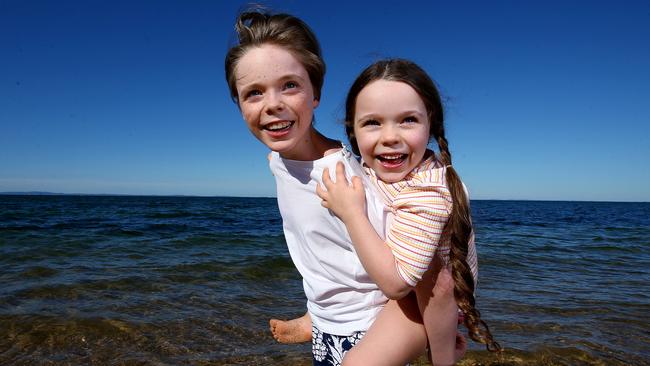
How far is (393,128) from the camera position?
1.79 m

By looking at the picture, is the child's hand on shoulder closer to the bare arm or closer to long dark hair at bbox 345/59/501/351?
the bare arm

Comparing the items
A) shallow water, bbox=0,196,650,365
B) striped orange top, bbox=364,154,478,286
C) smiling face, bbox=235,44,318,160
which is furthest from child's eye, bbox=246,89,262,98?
shallow water, bbox=0,196,650,365

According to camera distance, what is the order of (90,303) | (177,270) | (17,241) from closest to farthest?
(90,303) → (177,270) → (17,241)

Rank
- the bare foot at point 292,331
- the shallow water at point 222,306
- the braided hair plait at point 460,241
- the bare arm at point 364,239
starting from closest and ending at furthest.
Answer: the bare arm at point 364,239 < the braided hair plait at point 460,241 < the bare foot at point 292,331 < the shallow water at point 222,306

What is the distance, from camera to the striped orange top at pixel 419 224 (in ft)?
5.13

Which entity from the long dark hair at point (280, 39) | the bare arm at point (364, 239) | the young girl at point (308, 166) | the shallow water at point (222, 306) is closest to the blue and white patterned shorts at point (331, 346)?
the young girl at point (308, 166)

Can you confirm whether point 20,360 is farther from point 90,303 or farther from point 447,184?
point 447,184

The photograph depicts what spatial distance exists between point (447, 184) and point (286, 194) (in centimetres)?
67

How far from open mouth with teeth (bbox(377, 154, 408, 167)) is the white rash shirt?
0.11 m

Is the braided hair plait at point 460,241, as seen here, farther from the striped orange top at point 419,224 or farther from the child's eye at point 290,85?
the child's eye at point 290,85

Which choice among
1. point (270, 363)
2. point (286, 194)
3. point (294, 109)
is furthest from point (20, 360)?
point (294, 109)

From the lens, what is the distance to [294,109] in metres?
1.78

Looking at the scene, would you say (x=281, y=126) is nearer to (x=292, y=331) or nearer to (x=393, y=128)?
(x=393, y=128)

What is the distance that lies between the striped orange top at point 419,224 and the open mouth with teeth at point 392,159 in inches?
3.8
